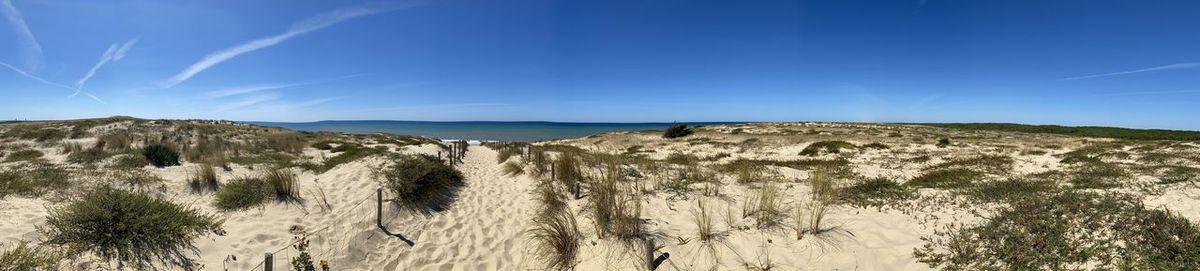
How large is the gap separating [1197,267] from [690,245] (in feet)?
18.2

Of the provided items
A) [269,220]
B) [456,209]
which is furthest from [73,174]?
[456,209]

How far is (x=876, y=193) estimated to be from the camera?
10414mm

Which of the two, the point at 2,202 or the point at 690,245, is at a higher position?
the point at 2,202

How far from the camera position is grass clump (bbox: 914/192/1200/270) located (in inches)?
207

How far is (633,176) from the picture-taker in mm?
13781

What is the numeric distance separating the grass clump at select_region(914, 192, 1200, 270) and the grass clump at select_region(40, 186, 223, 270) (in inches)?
408

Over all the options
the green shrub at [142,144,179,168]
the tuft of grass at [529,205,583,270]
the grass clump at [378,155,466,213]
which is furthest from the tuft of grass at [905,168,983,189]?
the green shrub at [142,144,179,168]

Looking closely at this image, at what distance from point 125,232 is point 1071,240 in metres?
12.9

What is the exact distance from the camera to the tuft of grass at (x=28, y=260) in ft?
16.4

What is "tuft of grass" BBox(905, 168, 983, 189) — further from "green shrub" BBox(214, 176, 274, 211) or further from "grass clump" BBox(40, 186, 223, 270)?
"green shrub" BBox(214, 176, 274, 211)

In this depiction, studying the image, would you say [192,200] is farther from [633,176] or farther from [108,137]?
[108,137]

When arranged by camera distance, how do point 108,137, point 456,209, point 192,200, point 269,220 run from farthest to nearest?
point 108,137 < point 456,209 < point 192,200 < point 269,220

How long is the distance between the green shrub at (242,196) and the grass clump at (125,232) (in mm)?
1674

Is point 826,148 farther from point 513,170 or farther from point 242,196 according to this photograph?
point 242,196
